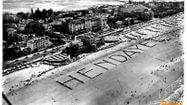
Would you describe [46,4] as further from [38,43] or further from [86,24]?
[86,24]

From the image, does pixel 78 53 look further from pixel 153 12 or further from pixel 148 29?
pixel 153 12

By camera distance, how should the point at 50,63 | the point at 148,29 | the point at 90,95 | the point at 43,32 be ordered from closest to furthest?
the point at 90,95
the point at 50,63
the point at 43,32
the point at 148,29

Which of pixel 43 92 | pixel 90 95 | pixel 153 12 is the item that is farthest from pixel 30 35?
pixel 153 12

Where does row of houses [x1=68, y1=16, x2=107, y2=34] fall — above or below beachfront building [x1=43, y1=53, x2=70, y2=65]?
above

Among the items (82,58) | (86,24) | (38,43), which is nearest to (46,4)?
(38,43)

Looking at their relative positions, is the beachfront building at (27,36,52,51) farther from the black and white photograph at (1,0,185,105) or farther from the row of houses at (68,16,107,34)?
the row of houses at (68,16,107,34)

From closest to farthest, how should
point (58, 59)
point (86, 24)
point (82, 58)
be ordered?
point (58, 59) < point (82, 58) < point (86, 24)

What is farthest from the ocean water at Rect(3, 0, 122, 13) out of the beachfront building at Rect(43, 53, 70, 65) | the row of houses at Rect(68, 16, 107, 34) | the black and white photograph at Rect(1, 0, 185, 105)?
the beachfront building at Rect(43, 53, 70, 65)
